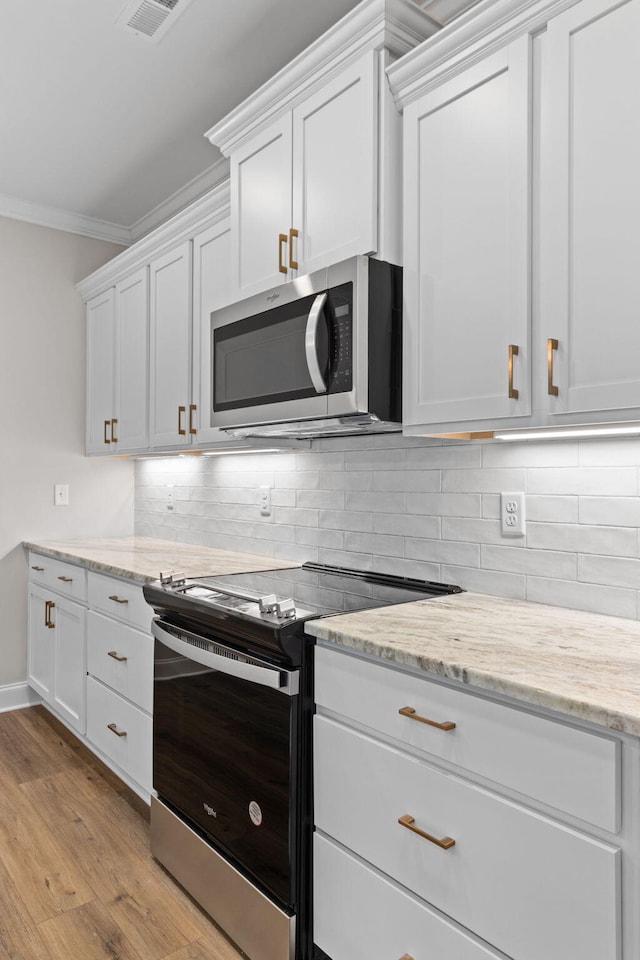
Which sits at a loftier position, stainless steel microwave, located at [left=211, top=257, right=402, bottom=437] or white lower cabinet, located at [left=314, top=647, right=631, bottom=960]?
stainless steel microwave, located at [left=211, top=257, right=402, bottom=437]

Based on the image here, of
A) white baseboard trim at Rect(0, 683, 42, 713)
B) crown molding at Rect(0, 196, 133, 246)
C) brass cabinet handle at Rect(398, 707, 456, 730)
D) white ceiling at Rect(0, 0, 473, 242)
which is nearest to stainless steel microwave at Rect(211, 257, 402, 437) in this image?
brass cabinet handle at Rect(398, 707, 456, 730)

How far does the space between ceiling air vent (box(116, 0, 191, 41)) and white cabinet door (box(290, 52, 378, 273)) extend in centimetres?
52

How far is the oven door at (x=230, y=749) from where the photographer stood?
1.53 meters

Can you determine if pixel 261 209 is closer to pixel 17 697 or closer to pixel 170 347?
pixel 170 347

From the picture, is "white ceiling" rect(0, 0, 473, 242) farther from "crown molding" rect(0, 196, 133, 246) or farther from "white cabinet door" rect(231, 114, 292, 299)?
"white cabinet door" rect(231, 114, 292, 299)

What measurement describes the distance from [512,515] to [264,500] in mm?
1250

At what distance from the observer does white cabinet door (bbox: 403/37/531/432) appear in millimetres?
1467

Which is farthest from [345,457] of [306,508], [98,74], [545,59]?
[98,74]

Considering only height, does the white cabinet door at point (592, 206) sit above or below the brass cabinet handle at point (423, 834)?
above

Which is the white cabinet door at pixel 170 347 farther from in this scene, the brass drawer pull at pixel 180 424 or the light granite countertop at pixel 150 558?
the light granite countertop at pixel 150 558

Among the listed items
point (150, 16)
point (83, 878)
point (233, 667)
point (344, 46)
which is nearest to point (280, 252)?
point (344, 46)

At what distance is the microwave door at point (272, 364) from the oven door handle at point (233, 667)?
0.70 meters

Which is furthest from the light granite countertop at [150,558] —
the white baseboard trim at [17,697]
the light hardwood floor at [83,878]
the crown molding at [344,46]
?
the crown molding at [344,46]

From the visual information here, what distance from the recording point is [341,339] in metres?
1.77
